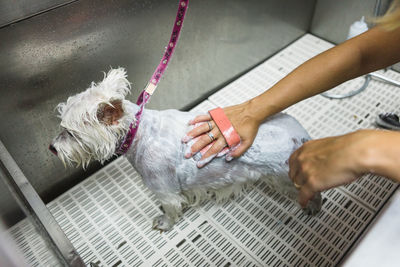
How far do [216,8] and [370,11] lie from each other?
1.07 meters

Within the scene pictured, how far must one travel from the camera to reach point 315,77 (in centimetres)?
119

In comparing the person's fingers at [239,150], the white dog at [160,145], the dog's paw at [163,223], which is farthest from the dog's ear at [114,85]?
the dog's paw at [163,223]

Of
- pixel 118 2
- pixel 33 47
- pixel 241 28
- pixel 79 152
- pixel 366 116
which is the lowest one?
pixel 366 116

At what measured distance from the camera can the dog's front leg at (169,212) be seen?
4.77 feet

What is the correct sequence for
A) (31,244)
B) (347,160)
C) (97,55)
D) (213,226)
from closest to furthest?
(347,160)
(31,244)
(97,55)
(213,226)

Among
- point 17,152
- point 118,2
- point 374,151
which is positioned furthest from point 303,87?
point 17,152

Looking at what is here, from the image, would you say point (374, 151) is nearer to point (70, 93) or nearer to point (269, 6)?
point (70, 93)

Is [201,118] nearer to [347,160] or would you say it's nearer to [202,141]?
[202,141]

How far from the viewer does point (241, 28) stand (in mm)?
2055

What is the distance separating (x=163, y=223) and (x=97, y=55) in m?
0.81

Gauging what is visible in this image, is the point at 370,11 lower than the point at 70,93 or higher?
higher

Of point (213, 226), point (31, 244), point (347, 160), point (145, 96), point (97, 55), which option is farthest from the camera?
point (213, 226)

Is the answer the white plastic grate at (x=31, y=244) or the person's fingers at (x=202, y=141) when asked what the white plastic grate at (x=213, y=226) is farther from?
the white plastic grate at (x=31, y=244)

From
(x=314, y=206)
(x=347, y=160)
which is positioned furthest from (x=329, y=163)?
(x=314, y=206)
